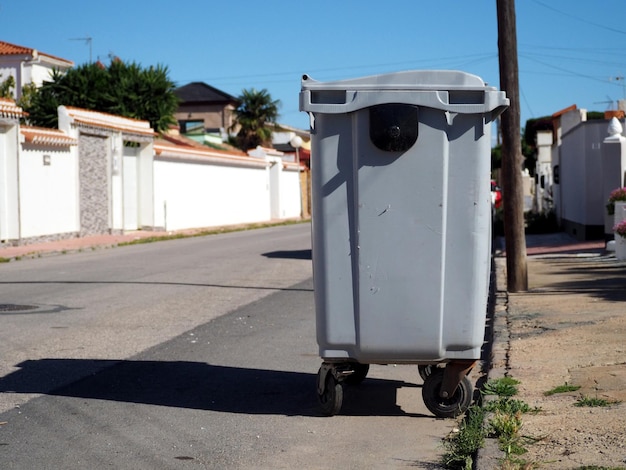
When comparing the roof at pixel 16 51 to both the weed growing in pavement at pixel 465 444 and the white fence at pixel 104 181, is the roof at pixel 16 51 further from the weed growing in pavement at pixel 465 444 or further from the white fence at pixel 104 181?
the weed growing in pavement at pixel 465 444

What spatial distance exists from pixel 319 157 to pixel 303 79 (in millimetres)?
513

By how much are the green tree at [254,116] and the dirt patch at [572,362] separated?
5221 centimetres

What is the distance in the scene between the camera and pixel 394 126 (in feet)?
20.0

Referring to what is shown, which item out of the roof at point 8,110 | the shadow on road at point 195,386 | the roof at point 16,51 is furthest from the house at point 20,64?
the shadow on road at point 195,386

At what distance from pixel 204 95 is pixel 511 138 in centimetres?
7041

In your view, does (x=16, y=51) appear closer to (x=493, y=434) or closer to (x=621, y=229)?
(x=621, y=229)

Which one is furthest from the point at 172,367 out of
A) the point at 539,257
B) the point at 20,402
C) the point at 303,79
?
the point at 539,257

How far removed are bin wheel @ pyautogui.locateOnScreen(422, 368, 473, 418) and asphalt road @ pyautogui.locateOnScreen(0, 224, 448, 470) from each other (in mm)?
75

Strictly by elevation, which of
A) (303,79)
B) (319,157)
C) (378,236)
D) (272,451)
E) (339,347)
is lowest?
(272,451)

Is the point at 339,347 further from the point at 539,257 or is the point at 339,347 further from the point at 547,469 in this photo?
the point at 539,257

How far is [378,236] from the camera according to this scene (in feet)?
20.3

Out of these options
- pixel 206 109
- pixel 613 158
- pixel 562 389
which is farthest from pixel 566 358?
pixel 206 109

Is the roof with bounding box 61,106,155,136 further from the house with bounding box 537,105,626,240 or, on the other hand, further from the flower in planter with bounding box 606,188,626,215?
the flower in planter with bounding box 606,188,626,215

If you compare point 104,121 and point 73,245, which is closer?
point 73,245
